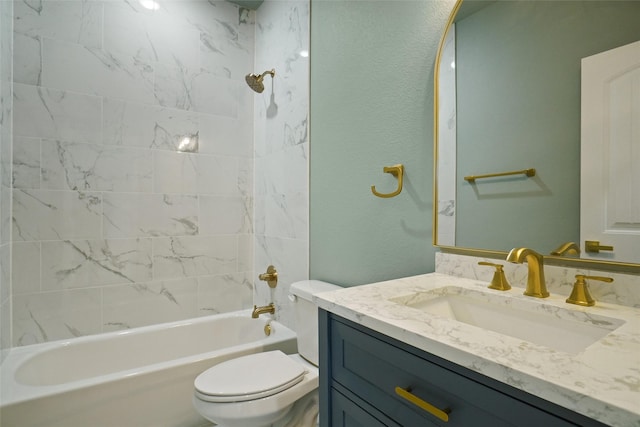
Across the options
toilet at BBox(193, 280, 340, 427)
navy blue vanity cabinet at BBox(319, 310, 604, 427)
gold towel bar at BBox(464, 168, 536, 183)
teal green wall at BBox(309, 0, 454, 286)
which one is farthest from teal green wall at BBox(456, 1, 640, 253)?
toilet at BBox(193, 280, 340, 427)

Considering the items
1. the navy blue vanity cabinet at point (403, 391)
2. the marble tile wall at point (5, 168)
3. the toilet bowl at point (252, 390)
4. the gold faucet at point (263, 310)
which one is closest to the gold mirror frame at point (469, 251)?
the navy blue vanity cabinet at point (403, 391)

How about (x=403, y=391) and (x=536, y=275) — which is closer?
(x=403, y=391)

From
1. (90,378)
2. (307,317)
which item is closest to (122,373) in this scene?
(90,378)

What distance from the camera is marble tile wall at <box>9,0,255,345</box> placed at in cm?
184

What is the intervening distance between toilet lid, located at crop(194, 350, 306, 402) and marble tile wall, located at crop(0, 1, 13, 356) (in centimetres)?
116

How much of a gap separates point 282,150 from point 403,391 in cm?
172

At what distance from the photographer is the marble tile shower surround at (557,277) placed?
2.57 feet

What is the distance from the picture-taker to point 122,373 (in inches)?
58.9

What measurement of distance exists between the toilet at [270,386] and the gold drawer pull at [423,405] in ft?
2.57

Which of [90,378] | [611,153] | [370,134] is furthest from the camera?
[90,378]

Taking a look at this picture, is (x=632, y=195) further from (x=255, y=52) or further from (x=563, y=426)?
(x=255, y=52)

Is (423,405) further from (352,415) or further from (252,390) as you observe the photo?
(252,390)

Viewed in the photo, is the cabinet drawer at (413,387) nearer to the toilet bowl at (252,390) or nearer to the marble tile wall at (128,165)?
the toilet bowl at (252,390)

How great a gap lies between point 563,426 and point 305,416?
124 cm
